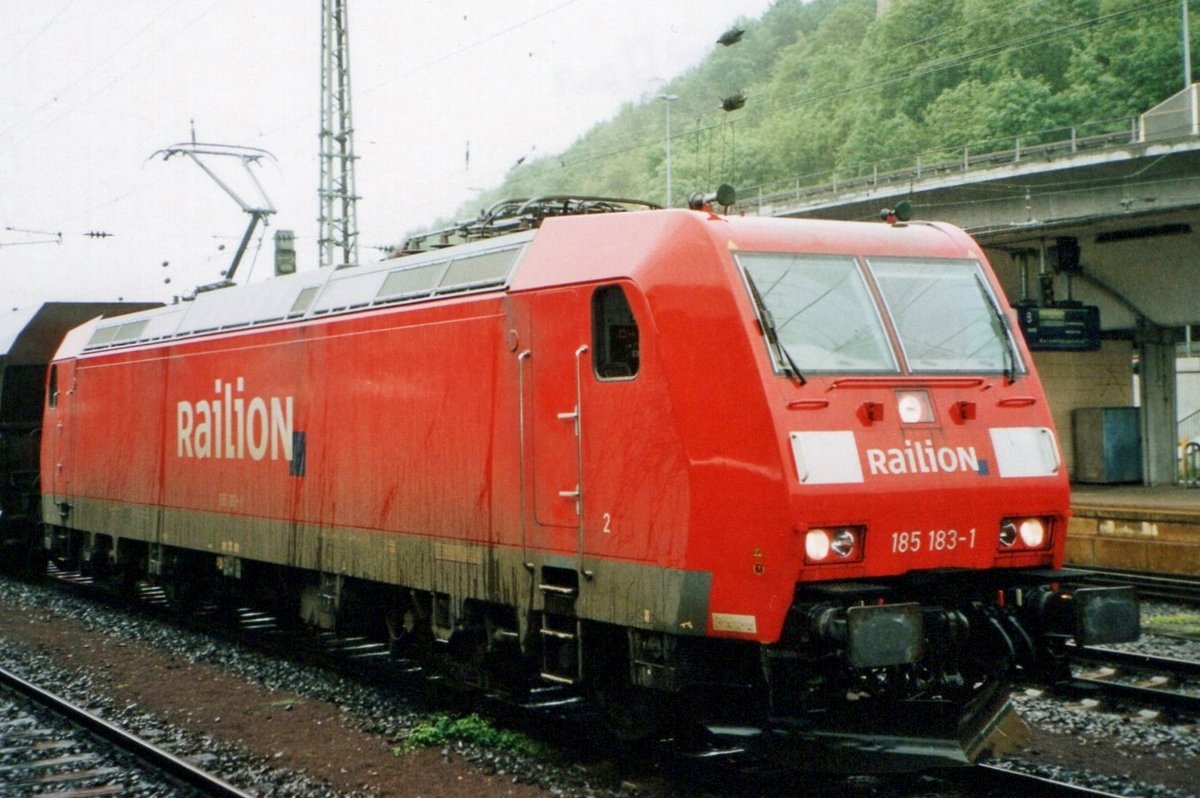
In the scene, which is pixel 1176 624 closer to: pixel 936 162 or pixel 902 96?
pixel 936 162

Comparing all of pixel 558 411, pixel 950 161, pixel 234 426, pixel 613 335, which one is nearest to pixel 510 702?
pixel 558 411

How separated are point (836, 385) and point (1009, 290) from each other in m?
21.7

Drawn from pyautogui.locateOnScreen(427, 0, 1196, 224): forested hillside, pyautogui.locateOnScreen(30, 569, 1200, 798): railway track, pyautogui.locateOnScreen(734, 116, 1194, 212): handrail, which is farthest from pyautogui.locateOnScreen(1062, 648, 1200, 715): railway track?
pyautogui.locateOnScreen(427, 0, 1196, 224): forested hillside

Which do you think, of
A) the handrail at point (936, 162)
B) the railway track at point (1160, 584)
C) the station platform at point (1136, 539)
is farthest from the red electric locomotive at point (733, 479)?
the handrail at point (936, 162)

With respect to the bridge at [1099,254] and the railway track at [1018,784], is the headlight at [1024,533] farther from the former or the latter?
the bridge at [1099,254]

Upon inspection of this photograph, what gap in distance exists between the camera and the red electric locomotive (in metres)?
6.64

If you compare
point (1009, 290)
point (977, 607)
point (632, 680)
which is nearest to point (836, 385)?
point (977, 607)

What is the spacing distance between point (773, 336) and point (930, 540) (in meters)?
1.39

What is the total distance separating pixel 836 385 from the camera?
6.94 m

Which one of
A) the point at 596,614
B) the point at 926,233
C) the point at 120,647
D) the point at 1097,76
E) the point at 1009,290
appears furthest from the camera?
the point at 1097,76

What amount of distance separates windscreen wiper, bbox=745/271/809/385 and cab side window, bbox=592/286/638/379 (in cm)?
74

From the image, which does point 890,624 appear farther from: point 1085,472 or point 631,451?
point 1085,472

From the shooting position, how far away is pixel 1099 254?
26.1m

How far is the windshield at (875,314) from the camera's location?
7.09 meters
